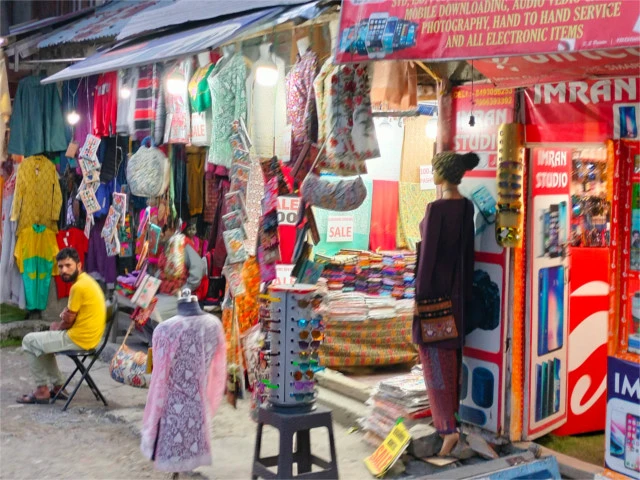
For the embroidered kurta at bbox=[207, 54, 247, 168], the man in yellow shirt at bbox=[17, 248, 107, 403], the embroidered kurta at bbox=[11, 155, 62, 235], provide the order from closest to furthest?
the embroidered kurta at bbox=[207, 54, 247, 168] → the man in yellow shirt at bbox=[17, 248, 107, 403] → the embroidered kurta at bbox=[11, 155, 62, 235]

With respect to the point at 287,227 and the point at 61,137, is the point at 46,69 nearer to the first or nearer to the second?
the point at 61,137

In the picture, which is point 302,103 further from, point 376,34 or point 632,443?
point 632,443

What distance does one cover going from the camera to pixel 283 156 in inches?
274

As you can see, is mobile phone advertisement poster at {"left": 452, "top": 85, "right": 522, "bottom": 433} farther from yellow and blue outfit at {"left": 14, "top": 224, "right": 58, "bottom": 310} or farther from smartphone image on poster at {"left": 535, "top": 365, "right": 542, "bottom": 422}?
yellow and blue outfit at {"left": 14, "top": 224, "right": 58, "bottom": 310}

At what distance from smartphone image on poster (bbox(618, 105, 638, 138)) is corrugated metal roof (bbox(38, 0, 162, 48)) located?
5.82 m

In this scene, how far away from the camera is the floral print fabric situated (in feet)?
17.8

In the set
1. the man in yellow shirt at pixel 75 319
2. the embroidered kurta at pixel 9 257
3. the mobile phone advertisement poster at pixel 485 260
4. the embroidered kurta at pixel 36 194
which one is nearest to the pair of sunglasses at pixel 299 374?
the mobile phone advertisement poster at pixel 485 260

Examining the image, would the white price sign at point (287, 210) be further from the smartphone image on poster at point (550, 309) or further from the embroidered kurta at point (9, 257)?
the embroidered kurta at point (9, 257)

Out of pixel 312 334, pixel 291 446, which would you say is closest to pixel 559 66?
pixel 312 334

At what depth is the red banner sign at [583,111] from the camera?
5031 mm

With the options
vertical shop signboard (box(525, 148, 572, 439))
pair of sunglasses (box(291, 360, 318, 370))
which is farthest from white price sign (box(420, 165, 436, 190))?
pair of sunglasses (box(291, 360, 318, 370))

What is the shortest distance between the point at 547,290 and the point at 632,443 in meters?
1.50

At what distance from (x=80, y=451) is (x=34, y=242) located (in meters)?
4.63

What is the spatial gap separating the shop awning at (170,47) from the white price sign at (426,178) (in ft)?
8.03
